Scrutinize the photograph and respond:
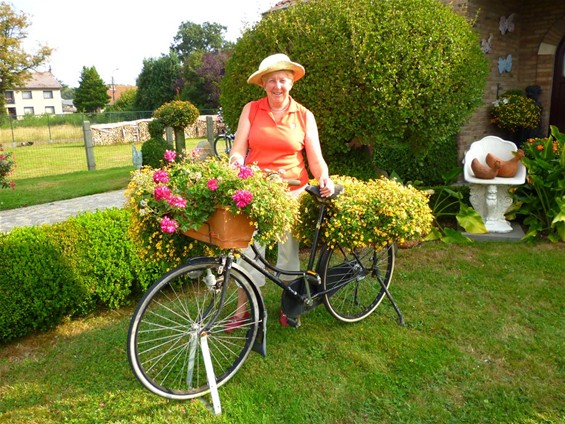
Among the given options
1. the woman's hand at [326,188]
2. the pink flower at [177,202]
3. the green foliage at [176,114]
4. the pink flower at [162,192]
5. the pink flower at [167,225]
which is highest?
the green foliage at [176,114]

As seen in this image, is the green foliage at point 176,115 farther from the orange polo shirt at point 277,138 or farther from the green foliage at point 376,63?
the orange polo shirt at point 277,138

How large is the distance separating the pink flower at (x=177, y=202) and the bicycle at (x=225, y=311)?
0.43 metres

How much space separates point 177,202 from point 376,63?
3.13 meters

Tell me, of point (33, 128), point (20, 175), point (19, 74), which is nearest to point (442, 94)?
point (20, 175)

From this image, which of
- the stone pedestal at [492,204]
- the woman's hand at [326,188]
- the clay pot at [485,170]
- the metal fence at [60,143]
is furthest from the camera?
the metal fence at [60,143]

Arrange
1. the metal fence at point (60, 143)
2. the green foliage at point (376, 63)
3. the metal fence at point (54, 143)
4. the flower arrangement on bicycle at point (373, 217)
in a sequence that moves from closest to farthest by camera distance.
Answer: the flower arrangement on bicycle at point (373, 217) → the green foliage at point (376, 63) → the metal fence at point (60, 143) → the metal fence at point (54, 143)

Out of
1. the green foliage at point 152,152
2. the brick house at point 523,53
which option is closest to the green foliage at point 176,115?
the green foliage at point 152,152

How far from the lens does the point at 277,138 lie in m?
3.22

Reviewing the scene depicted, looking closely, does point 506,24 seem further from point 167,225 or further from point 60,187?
point 60,187

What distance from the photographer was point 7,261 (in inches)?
139

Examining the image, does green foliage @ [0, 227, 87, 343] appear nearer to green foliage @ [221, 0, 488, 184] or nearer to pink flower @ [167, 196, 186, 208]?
pink flower @ [167, 196, 186, 208]

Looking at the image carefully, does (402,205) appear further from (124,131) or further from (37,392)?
(124,131)

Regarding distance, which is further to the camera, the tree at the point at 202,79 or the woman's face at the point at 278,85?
the tree at the point at 202,79

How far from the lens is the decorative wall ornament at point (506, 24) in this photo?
8.87 meters
